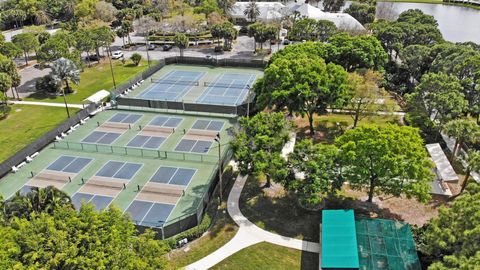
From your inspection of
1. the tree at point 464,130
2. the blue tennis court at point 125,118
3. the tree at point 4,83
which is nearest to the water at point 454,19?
the tree at point 464,130

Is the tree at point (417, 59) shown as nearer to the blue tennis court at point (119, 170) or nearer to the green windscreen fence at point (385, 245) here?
the green windscreen fence at point (385, 245)

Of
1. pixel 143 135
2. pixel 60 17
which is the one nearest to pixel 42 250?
pixel 143 135

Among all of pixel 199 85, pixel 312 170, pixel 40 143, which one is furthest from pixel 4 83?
pixel 312 170

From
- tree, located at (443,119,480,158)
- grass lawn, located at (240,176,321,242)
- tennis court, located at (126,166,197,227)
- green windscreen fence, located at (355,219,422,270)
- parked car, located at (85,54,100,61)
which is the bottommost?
grass lawn, located at (240,176,321,242)

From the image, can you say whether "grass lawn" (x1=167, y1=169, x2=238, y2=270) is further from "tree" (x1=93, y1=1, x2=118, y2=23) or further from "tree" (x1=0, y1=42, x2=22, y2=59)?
"tree" (x1=93, y1=1, x2=118, y2=23)

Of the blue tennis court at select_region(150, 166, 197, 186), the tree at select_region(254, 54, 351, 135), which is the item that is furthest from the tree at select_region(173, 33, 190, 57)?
the blue tennis court at select_region(150, 166, 197, 186)

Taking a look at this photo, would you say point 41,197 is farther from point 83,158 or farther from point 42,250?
point 83,158
